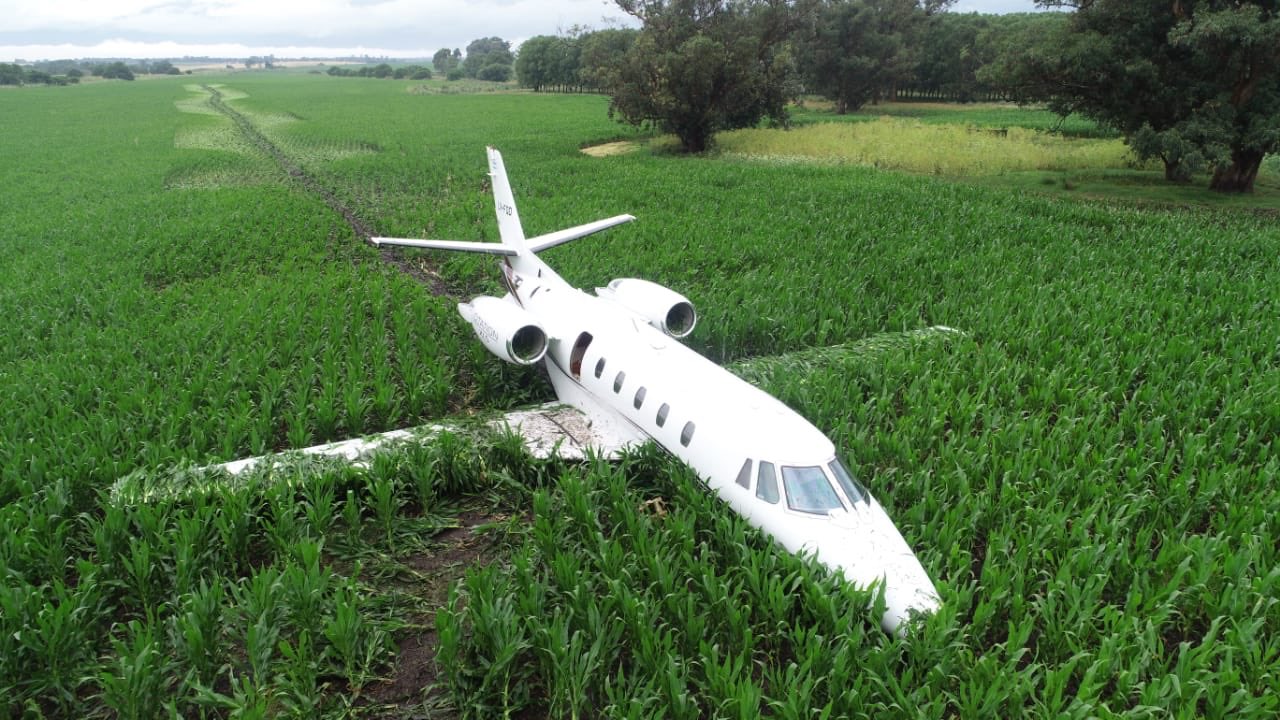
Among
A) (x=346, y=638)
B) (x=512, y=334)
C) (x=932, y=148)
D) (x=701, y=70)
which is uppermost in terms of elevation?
(x=701, y=70)

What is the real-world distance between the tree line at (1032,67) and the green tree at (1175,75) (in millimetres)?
51

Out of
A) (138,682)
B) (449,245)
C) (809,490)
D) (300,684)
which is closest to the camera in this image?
(138,682)

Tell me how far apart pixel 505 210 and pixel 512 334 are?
509 centimetres

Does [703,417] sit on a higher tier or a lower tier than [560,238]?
lower

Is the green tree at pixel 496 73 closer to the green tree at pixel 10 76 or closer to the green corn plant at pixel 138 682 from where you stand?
the green tree at pixel 10 76

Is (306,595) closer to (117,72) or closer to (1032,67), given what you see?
(1032,67)

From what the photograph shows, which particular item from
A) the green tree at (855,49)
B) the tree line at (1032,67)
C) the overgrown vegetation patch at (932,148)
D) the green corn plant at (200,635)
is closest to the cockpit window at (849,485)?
the green corn plant at (200,635)

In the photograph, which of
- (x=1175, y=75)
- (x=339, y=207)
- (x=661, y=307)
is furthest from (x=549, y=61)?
(x=661, y=307)

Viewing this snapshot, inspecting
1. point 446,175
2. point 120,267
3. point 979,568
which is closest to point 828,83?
point 446,175

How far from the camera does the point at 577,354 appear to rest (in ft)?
33.7

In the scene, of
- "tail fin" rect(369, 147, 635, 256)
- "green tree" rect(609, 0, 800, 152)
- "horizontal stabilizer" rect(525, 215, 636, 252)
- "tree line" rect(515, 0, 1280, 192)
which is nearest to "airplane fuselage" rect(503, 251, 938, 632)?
"tail fin" rect(369, 147, 635, 256)

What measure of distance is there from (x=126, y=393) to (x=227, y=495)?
4261 millimetres

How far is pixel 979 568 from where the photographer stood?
7.17 m

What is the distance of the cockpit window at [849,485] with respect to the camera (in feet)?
21.2
